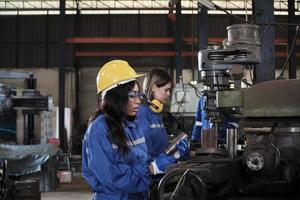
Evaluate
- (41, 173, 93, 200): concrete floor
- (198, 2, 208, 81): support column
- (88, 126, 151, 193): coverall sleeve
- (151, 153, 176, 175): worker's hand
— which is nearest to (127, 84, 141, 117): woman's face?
(88, 126, 151, 193): coverall sleeve

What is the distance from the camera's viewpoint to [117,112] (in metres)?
1.96

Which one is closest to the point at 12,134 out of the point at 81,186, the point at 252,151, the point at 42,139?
the point at 42,139

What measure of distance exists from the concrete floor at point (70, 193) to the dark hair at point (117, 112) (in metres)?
5.25

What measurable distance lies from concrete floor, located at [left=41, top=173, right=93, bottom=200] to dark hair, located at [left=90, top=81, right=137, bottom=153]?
5.25 metres

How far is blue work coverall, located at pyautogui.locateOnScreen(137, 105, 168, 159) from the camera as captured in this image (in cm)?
302

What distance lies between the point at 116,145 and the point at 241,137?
1.24 meters

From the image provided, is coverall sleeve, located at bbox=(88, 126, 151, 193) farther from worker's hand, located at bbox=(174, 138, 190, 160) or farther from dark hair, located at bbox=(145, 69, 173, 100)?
dark hair, located at bbox=(145, 69, 173, 100)

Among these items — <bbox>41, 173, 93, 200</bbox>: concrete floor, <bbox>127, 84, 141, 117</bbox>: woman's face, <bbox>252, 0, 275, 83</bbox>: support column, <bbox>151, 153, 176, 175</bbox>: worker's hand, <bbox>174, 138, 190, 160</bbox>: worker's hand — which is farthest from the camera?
<bbox>41, 173, 93, 200</bbox>: concrete floor

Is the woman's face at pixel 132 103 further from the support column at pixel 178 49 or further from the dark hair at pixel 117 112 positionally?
the support column at pixel 178 49

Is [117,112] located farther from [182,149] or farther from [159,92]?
[159,92]

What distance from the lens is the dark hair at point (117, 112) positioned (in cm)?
192

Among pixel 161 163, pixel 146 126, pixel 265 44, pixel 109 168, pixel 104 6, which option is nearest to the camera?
pixel 109 168

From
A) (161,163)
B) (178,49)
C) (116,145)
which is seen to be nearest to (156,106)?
(161,163)

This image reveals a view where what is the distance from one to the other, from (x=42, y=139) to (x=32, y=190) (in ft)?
18.7
